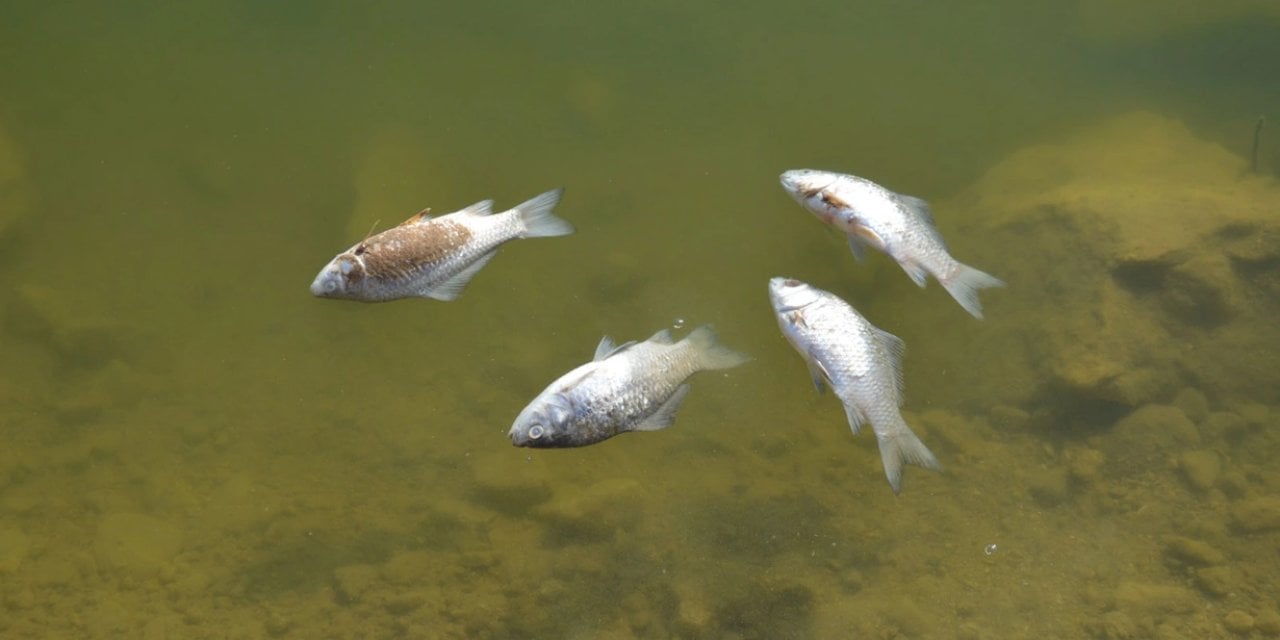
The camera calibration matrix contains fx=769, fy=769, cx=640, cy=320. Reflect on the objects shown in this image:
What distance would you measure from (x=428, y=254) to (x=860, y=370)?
1511 millimetres

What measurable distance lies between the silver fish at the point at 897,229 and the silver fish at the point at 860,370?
321 mm

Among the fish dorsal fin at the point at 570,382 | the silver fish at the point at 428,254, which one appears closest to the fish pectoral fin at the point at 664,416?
the fish dorsal fin at the point at 570,382

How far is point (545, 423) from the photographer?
2.32 m

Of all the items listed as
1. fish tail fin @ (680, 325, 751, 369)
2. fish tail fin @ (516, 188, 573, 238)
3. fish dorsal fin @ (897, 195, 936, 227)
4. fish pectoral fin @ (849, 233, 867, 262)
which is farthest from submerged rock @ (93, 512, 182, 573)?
fish dorsal fin @ (897, 195, 936, 227)

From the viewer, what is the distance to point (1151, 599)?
332cm

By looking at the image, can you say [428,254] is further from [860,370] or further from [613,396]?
[860,370]

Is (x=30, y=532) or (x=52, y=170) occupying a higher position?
(x=52, y=170)

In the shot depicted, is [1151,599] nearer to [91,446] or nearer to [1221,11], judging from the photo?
[91,446]

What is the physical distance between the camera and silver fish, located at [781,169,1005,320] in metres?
2.83

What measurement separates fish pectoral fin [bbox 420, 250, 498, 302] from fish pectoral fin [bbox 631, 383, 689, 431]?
2.58 feet

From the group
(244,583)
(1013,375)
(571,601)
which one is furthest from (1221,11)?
(244,583)

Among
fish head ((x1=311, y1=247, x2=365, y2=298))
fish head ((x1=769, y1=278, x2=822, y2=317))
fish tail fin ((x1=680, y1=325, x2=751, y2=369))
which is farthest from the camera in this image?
fish head ((x1=769, y1=278, x2=822, y2=317))

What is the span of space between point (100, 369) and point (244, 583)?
1.71 metres

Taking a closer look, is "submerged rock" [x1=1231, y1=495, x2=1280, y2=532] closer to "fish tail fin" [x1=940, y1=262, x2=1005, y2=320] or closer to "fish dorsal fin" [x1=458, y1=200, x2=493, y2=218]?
"fish tail fin" [x1=940, y1=262, x2=1005, y2=320]
